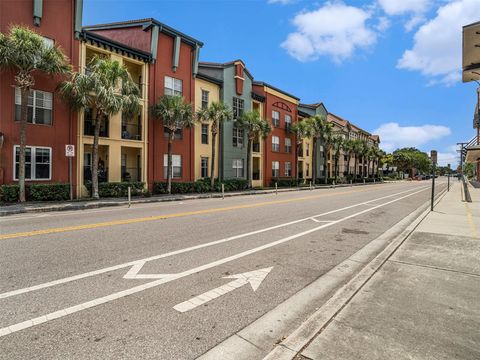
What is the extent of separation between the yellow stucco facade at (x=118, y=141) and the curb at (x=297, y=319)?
60.9 ft

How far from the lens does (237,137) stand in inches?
1253

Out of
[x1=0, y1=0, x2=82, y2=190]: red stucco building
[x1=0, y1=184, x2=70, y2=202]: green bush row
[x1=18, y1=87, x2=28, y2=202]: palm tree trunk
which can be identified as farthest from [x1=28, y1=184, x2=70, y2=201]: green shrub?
[x1=0, y1=0, x2=82, y2=190]: red stucco building

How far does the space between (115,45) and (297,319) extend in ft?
75.5

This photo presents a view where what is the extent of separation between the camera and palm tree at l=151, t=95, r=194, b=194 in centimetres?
2216

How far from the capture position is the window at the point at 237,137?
103ft

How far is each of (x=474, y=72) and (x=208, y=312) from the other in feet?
34.1

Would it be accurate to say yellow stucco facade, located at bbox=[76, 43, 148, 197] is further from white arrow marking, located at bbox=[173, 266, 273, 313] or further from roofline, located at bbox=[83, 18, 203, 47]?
white arrow marking, located at bbox=[173, 266, 273, 313]

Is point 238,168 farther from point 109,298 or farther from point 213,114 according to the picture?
point 109,298

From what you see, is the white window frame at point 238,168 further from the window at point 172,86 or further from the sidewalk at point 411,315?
the sidewalk at point 411,315

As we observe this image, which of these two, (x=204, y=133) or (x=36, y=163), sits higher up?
(x=204, y=133)

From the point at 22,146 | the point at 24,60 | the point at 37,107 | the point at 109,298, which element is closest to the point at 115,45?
the point at 37,107

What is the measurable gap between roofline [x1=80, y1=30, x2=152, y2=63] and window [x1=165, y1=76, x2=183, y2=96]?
225 cm

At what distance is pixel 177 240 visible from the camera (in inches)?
297

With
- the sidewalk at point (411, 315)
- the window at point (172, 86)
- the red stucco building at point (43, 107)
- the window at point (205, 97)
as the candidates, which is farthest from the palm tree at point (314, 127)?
the sidewalk at point (411, 315)
